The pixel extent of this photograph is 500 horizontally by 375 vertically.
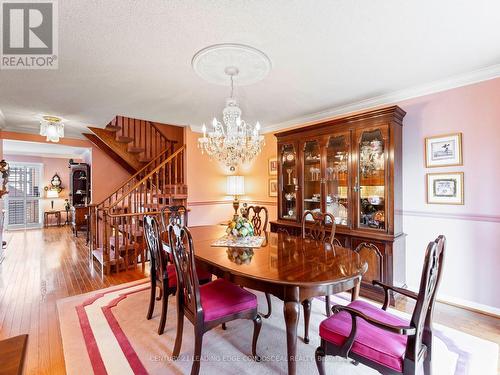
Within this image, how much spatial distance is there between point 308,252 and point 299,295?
0.64 metres

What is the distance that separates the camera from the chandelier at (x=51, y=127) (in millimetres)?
4039

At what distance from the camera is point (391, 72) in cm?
253

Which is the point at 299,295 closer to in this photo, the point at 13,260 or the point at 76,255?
the point at 76,255

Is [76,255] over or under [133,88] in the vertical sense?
under

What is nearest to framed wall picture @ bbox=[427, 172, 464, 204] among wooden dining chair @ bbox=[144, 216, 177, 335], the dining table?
the dining table

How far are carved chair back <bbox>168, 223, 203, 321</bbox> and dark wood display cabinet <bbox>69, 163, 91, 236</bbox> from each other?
6.44 meters

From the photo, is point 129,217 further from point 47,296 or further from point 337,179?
point 337,179

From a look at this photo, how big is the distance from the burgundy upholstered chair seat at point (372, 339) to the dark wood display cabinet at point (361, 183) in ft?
4.85

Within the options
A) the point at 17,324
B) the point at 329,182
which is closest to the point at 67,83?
the point at 17,324

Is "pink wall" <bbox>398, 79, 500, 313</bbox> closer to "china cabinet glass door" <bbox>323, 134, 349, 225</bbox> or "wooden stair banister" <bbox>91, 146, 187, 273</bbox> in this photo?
"china cabinet glass door" <bbox>323, 134, 349, 225</bbox>

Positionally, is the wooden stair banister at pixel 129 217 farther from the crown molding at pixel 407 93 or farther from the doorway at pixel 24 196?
the doorway at pixel 24 196

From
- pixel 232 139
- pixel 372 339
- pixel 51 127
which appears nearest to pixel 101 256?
pixel 51 127

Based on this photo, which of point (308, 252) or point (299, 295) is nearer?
point (299, 295)

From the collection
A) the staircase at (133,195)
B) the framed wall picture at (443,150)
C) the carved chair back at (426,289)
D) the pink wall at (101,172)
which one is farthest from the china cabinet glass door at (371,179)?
the pink wall at (101,172)
